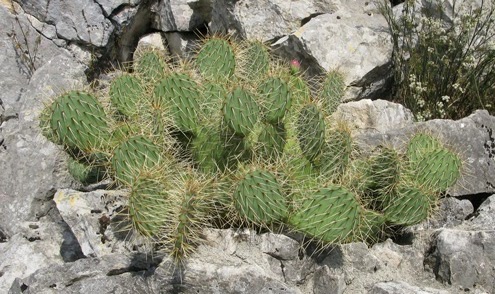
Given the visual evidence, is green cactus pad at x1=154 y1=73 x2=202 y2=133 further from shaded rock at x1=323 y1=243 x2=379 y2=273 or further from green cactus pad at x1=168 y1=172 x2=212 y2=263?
shaded rock at x1=323 y1=243 x2=379 y2=273

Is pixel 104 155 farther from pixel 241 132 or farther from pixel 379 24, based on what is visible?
pixel 379 24

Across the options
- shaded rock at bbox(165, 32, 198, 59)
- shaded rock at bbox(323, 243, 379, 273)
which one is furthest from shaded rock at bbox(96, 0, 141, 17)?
shaded rock at bbox(323, 243, 379, 273)

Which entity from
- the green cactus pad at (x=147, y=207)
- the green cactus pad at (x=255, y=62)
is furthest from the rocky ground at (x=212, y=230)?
the green cactus pad at (x=255, y=62)

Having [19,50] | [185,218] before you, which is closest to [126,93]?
[185,218]

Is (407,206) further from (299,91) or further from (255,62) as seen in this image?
(255,62)

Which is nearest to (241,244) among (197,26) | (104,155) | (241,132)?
(241,132)

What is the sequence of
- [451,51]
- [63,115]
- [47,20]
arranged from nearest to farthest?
1. [63,115]
2. [451,51]
3. [47,20]
